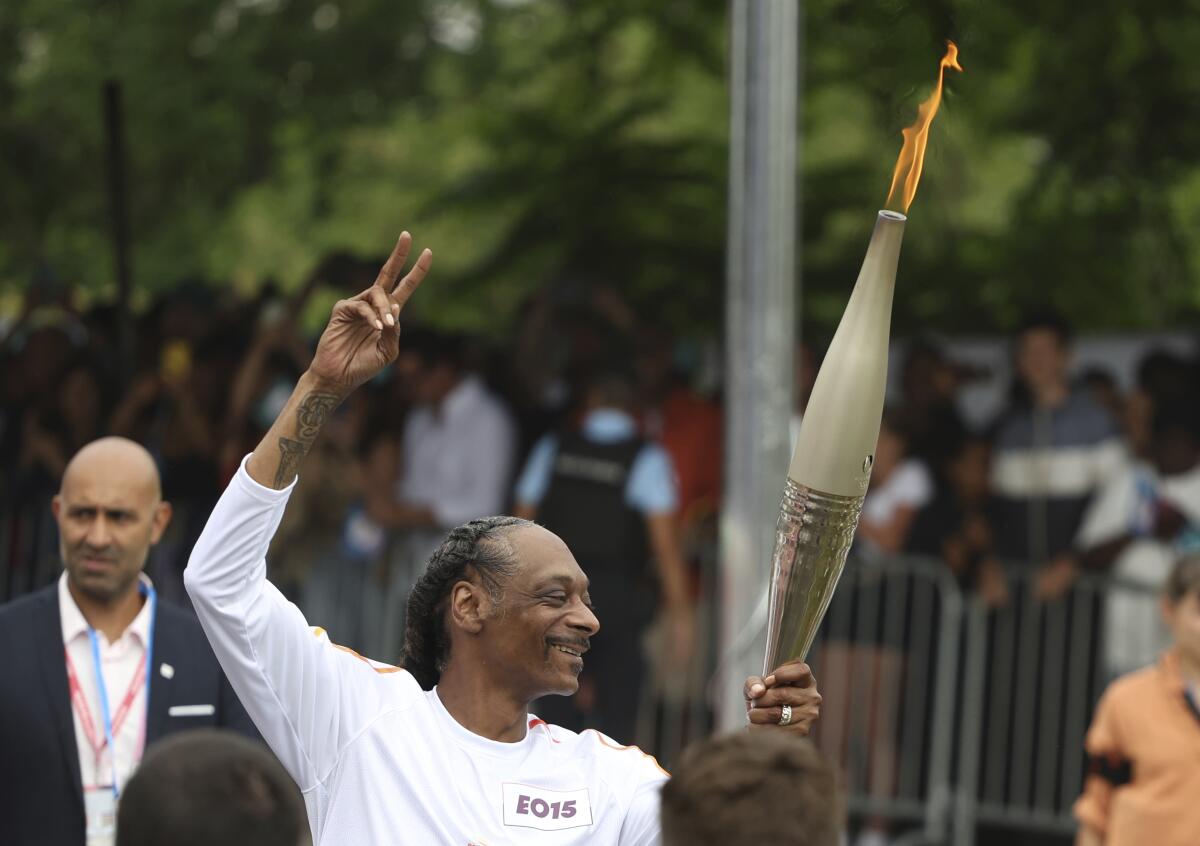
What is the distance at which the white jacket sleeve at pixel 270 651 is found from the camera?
12.1 ft

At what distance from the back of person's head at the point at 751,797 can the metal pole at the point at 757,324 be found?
14.0ft

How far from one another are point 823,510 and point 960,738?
618cm

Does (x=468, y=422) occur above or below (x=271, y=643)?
above

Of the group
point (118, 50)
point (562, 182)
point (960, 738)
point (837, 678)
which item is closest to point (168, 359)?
point (118, 50)

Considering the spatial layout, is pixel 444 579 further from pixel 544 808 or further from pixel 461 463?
pixel 461 463

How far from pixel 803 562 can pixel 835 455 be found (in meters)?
0.22

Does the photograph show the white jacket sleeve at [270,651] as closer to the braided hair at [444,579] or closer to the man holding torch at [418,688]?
the man holding torch at [418,688]

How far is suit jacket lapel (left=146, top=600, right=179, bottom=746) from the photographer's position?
5242 mm

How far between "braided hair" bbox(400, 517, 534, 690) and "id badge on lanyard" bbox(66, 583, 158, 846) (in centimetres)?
136

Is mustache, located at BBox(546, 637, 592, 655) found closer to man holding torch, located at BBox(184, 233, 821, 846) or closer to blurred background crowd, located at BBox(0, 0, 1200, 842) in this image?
man holding torch, located at BBox(184, 233, 821, 846)

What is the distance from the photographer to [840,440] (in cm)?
360

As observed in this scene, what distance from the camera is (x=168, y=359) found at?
10555 mm

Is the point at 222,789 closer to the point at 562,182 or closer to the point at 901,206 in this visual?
the point at 901,206

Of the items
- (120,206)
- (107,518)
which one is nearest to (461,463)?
(120,206)
